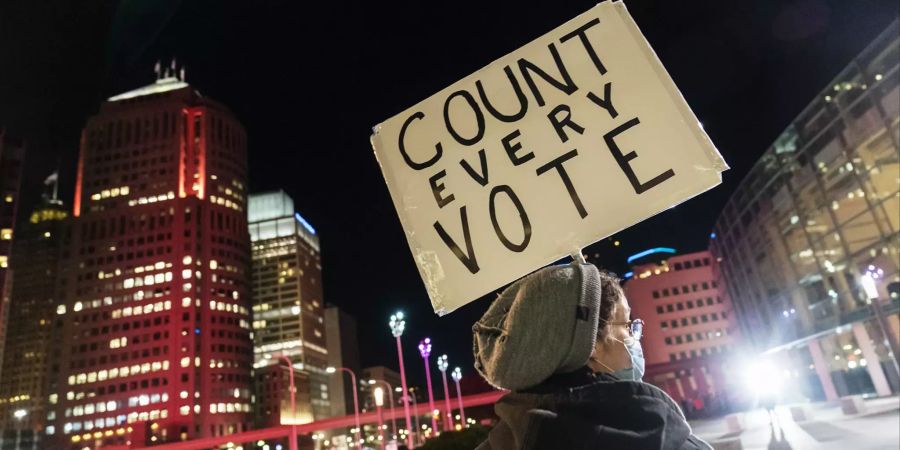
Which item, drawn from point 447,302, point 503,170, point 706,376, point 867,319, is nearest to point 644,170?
point 503,170

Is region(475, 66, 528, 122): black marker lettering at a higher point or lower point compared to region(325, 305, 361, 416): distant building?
lower

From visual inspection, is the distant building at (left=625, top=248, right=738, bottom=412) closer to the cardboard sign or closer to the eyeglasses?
the cardboard sign

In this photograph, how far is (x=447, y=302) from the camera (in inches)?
110

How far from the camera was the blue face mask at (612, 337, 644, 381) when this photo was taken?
202cm

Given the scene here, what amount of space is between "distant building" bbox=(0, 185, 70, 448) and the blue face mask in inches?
6094

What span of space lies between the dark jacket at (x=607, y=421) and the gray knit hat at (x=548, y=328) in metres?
0.10

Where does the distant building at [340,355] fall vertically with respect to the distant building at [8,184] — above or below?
below

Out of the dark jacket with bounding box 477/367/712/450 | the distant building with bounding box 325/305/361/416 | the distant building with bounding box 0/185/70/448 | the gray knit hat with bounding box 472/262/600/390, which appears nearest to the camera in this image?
the dark jacket with bounding box 477/367/712/450

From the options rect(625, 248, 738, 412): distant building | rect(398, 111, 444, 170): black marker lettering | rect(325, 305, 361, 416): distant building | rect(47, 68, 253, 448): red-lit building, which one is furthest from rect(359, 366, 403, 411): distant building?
rect(398, 111, 444, 170): black marker lettering

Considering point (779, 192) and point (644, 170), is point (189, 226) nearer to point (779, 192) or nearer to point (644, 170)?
point (779, 192)

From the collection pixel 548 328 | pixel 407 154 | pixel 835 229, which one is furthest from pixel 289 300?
pixel 548 328

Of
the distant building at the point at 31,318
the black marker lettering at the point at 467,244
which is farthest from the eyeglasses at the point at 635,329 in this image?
the distant building at the point at 31,318

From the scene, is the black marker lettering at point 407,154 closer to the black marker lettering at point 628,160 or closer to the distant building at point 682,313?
the black marker lettering at point 628,160

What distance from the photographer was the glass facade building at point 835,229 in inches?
1208
